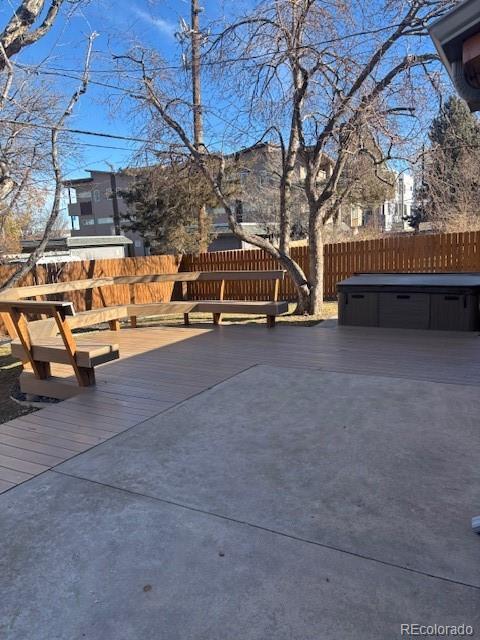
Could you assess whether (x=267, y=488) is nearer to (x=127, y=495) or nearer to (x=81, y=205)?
(x=127, y=495)

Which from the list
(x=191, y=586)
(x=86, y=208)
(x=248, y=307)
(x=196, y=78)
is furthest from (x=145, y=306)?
(x=86, y=208)

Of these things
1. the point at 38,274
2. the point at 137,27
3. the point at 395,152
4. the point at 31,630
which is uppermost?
the point at 137,27

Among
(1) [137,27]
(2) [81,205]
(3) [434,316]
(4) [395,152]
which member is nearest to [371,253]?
(4) [395,152]

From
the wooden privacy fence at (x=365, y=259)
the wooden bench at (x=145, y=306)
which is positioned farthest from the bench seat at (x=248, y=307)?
the wooden privacy fence at (x=365, y=259)

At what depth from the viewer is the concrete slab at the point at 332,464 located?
6.91 ft

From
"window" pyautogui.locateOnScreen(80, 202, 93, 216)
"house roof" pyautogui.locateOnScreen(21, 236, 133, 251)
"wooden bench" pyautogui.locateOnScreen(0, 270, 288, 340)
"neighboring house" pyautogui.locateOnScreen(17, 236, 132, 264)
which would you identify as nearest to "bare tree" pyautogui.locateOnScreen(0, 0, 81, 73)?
"wooden bench" pyautogui.locateOnScreen(0, 270, 288, 340)

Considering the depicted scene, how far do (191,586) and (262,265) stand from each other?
35.7 ft

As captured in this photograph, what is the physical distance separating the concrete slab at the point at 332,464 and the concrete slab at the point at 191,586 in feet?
0.49

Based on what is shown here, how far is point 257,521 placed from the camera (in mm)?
2232

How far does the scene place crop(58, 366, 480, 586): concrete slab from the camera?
2.11m

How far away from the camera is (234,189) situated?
15.6 metres

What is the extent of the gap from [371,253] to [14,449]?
9.79 metres

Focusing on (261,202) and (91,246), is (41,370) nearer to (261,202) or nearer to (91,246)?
(261,202)

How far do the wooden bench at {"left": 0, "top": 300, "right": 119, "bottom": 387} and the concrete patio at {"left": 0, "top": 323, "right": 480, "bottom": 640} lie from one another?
349 mm
